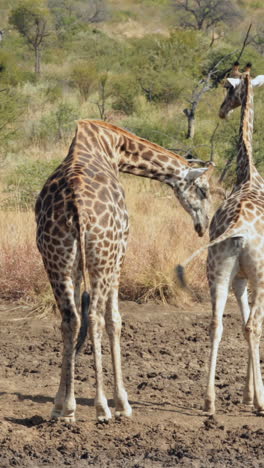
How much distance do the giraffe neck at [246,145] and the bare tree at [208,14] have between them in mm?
30633

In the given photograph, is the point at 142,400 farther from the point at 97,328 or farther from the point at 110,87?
the point at 110,87

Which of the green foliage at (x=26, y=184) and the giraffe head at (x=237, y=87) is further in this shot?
the green foliage at (x=26, y=184)

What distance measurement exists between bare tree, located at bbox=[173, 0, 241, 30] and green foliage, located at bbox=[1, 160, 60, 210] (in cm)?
2574

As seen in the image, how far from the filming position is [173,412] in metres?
5.84

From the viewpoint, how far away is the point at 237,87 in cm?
733

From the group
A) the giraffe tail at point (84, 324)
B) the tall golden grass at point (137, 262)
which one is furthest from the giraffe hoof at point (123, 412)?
the tall golden grass at point (137, 262)

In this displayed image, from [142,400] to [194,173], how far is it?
1878 millimetres

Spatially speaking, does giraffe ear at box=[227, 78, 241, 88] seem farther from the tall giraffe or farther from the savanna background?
the tall giraffe

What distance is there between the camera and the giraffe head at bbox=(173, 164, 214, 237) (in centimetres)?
635

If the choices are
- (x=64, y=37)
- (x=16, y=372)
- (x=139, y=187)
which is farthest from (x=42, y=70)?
(x=16, y=372)

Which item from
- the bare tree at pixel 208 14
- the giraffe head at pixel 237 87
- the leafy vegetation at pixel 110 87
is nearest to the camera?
the giraffe head at pixel 237 87

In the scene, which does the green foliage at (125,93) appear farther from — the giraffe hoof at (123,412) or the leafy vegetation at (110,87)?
the giraffe hoof at (123,412)

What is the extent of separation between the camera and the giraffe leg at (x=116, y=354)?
559cm

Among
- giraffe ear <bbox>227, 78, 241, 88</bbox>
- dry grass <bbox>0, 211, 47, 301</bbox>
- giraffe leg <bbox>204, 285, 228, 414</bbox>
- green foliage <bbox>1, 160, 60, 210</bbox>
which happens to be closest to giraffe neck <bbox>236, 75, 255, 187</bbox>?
giraffe ear <bbox>227, 78, 241, 88</bbox>
